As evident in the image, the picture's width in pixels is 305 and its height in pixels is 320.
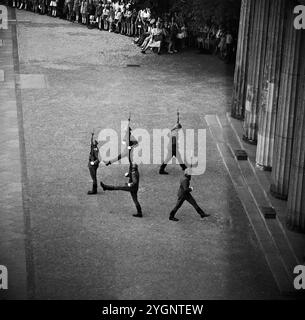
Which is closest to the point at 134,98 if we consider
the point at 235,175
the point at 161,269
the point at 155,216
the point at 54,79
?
the point at 54,79

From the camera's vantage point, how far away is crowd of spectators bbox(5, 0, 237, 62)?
37312 millimetres

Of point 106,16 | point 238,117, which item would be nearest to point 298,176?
point 238,117

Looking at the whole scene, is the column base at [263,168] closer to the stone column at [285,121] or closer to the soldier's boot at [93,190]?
the stone column at [285,121]

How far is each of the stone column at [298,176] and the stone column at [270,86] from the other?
3214 mm

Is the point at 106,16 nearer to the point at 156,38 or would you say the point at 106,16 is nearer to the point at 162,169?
the point at 156,38

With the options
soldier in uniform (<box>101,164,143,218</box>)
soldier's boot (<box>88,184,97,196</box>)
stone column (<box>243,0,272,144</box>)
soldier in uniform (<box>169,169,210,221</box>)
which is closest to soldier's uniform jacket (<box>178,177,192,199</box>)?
soldier in uniform (<box>169,169,210,221</box>)

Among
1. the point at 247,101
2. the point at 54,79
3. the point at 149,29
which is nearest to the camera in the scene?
the point at 247,101

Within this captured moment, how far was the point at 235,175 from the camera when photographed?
910 inches

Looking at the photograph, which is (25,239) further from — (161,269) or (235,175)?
(235,175)

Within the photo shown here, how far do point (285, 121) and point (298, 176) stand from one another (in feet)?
7.69

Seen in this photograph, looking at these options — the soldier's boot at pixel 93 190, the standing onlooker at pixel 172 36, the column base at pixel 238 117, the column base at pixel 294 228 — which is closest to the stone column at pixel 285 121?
the column base at pixel 294 228

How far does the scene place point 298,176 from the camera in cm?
1912

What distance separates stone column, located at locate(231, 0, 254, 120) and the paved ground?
3.99 feet
